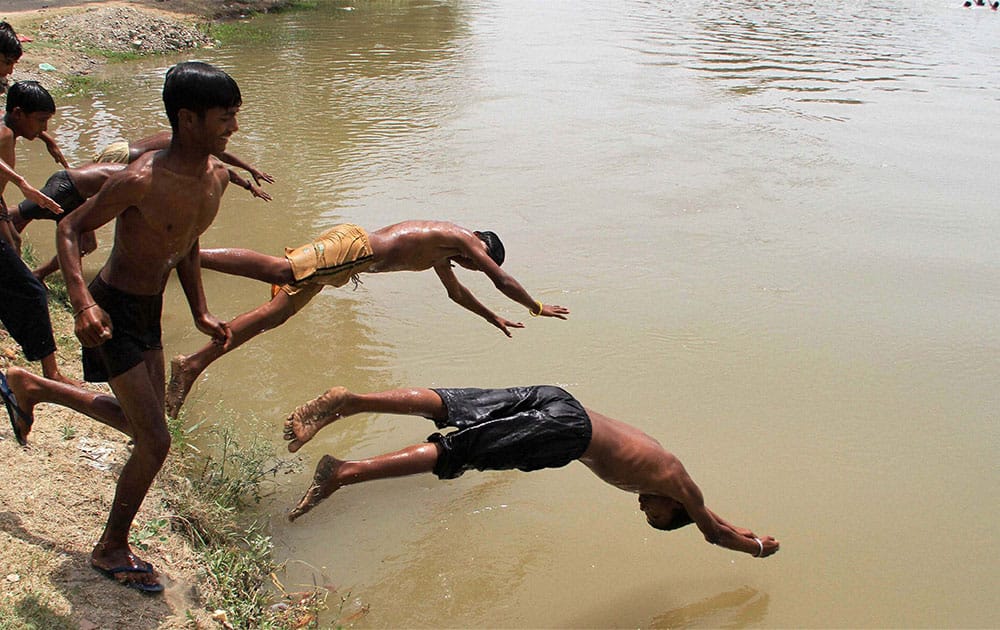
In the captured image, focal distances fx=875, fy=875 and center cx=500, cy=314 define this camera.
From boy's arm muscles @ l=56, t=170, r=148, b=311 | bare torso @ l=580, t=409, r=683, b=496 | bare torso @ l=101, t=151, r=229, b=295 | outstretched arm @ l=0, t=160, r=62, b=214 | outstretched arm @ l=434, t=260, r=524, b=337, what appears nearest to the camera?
boy's arm muscles @ l=56, t=170, r=148, b=311

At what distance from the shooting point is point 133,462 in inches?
112

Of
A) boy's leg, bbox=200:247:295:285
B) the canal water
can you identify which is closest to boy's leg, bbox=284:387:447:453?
the canal water

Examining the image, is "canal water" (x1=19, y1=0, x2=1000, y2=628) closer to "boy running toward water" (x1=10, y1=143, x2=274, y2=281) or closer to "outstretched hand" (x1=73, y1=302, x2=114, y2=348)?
"boy running toward water" (x1=10, y1=143, x2=274, y2=281)

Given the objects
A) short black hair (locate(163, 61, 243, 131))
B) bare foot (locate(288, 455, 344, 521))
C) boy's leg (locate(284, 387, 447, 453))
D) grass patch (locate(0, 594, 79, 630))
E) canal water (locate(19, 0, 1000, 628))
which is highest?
short black hair (locate(163, 61, 243, 131))

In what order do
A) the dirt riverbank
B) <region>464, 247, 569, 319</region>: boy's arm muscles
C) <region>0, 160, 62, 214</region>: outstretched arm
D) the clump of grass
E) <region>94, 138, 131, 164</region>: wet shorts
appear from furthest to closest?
the dirt riverbank → <region>94, 138, 131, 164</region>: wet shorts → <region>464, 247, 569, 319</region>: boy's arm muscles → <region>0, 160, 62, 214</region>: outstretched arm → the clump of grass

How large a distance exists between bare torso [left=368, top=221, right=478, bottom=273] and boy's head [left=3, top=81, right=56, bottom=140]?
1843mm

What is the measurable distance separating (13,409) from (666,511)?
2.48m

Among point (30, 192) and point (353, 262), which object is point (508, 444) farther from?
point (30, 192)

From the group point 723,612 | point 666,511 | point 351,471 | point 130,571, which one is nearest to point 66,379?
point 130,571

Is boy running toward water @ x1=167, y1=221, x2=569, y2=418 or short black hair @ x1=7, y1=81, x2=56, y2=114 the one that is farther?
short black hair @ x1=7, y1=81, x2=56, y2=114

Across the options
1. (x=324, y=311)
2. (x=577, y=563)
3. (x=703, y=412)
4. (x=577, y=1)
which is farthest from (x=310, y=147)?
(x=577, y=1)

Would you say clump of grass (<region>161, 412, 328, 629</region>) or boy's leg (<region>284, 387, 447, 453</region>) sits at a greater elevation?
boy's leg (<region>284, 387, 447, 453</region>)

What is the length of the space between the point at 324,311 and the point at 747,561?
329 cm

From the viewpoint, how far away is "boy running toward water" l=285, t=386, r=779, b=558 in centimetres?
315
